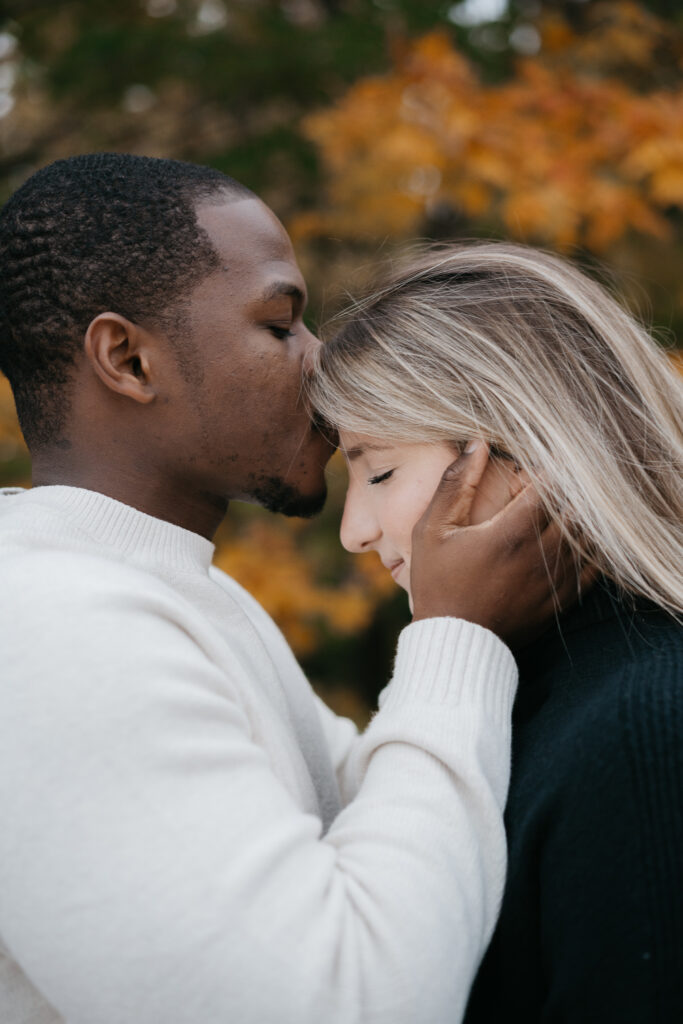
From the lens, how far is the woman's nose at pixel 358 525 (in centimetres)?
196

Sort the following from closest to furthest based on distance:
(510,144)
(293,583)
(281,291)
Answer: (281,291) < (510,144) < (293,583)

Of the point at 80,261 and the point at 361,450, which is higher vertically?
the point at 80,261

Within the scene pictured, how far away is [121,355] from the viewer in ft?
5.65

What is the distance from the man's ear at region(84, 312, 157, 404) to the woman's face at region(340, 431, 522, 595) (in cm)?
45

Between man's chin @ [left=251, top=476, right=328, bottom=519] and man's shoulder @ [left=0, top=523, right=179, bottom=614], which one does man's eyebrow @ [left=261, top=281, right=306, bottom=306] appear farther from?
man's shoulder @ [left=0, top=523, right=179, bottom=614]

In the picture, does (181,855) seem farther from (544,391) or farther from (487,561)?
(544,391)

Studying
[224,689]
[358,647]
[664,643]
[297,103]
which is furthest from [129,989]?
[358,647]

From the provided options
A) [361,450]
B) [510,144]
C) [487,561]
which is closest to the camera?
[487,561]

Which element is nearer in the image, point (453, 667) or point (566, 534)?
point (453, 667)

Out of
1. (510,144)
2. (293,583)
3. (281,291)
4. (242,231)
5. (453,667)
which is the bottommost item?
(293,583)

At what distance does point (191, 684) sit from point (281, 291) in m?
0.89

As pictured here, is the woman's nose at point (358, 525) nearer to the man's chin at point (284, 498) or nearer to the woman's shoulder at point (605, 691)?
the man's chin at point (284, 498)

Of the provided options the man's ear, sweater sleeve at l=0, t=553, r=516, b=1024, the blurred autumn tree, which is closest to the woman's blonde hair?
the man's ear

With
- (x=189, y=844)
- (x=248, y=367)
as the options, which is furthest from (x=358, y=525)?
(x=189, y=844)
